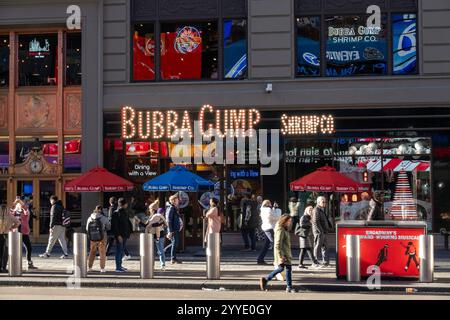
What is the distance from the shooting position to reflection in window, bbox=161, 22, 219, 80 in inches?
864

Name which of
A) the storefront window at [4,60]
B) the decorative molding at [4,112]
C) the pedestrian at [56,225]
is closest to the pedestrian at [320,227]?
the pedestrian at [56,225]

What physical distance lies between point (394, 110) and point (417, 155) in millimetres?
1526

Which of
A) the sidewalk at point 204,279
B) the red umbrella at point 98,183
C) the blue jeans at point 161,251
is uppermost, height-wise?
the red umbrella at point 98,183

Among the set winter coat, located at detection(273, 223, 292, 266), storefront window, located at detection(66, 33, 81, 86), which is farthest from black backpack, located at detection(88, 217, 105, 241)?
storefront window, located at detection(66, 33, 81, 86)

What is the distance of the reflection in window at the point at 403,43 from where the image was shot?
Answer: 69.4 feet

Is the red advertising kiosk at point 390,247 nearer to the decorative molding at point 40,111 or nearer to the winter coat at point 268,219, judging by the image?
the winter coat at point 268,219

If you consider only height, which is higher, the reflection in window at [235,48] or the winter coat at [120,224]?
the reflection in window at [235,48]

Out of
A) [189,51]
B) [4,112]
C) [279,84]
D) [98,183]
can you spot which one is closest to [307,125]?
[279,84]

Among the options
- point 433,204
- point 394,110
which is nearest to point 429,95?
point 394,110

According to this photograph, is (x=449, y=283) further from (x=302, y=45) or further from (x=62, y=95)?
(x=62, y=95)

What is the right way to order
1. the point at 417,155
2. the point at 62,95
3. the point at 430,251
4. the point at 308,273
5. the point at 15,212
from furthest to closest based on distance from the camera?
the point at 62,95
the point at 417,155
the point at 15,212
the point at 308,273
the point at 430,251

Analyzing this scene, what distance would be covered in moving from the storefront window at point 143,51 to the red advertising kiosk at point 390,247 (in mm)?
10265

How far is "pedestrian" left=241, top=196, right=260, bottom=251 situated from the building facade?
116 centimetres

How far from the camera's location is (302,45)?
21.5m
